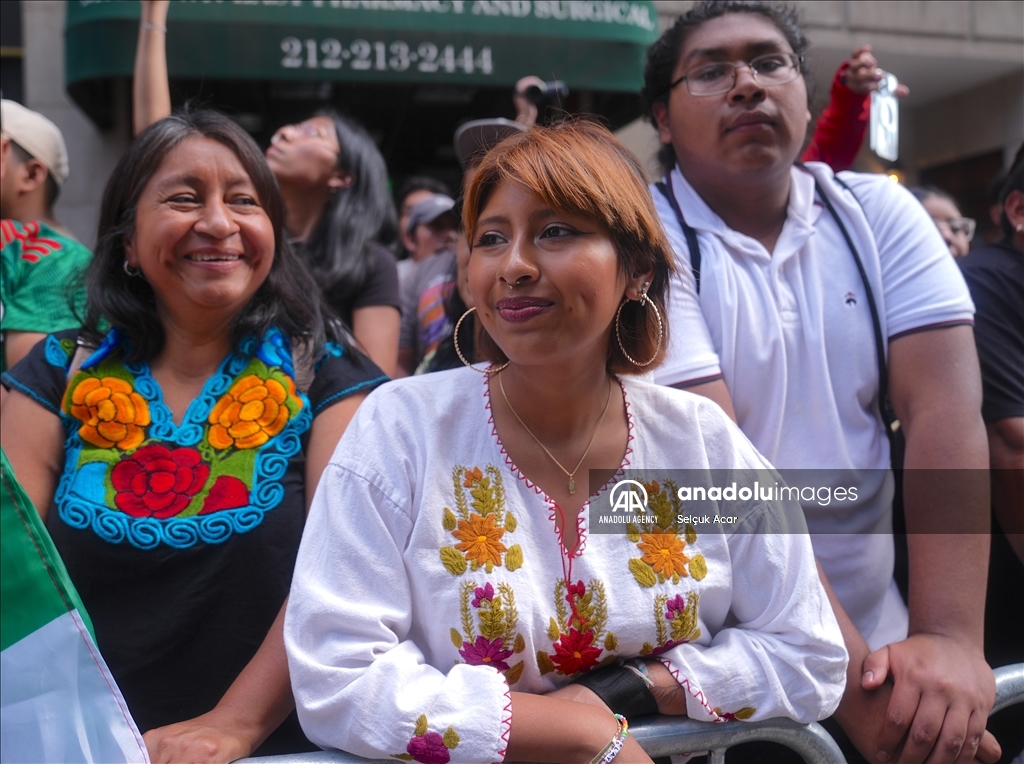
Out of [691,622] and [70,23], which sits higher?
[70,23]

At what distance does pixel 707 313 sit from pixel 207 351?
1.14 metres

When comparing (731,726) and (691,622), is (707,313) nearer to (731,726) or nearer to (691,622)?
(691,622)

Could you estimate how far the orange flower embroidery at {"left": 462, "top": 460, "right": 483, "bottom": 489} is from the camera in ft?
5.20

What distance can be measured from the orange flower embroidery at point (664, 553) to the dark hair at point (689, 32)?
4.08 feet

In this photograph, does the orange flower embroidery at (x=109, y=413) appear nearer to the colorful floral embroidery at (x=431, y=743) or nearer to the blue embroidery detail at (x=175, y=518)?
the blue embroidery detail at (x=175, y=518)

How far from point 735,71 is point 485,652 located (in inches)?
58.9

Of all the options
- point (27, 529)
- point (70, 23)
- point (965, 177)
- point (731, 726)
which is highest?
point (70, 23)

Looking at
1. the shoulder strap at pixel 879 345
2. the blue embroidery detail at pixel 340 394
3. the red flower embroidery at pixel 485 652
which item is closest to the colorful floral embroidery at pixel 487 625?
the red flower embroidery at pixel 485 652

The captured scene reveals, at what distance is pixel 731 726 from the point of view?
1.58 meters

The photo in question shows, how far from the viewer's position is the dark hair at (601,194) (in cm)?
158

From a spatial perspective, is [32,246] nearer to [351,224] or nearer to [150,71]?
[150,71]

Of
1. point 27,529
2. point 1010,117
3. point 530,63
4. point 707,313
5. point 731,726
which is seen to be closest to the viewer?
point 27,529

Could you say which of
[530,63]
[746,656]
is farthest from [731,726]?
[530,63]

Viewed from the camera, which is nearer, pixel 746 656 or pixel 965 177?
pixel 746 656
